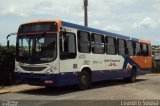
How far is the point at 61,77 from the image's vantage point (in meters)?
15.5

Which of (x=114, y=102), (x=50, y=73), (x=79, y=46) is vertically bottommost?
(x=114, y=102)

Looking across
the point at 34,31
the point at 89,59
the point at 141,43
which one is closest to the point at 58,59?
the point at 34,31

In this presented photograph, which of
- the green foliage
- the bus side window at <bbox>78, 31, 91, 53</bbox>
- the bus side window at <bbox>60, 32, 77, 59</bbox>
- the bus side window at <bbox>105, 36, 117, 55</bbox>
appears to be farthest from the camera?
the bus side window at <bbox>105, 36, 117, 55</bbox>

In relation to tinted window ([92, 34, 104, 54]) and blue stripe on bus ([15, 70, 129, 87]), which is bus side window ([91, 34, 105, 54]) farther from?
blue stripe on bus ([15, 70, 129, 87])

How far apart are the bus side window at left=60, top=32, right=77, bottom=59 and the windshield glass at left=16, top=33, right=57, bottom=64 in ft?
1.12

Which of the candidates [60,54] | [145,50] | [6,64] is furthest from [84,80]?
[145,50]

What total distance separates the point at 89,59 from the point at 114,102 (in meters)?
4.92

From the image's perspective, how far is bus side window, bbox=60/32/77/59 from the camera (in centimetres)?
1552

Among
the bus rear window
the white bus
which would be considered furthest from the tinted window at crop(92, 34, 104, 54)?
the bus rear window

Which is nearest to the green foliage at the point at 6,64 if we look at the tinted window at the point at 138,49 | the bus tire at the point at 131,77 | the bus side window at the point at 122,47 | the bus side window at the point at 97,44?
the bus side window at the point at 97,44

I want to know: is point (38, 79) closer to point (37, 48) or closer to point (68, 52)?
point (37, 48)

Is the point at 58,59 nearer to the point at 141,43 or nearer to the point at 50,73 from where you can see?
the point at 50,73

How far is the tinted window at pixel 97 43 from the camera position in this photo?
18562 millimetres

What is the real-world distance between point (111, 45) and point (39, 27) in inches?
228
